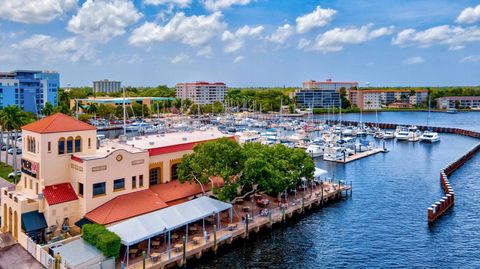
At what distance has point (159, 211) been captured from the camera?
4219cm

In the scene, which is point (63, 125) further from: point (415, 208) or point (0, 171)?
point (415, 208)

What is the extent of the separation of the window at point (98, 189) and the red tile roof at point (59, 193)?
1992mm

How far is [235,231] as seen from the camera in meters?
45.4

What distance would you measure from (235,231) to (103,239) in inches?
589

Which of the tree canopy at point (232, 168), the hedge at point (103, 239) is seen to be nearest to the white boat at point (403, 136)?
the tree canopy at point (232, 168)

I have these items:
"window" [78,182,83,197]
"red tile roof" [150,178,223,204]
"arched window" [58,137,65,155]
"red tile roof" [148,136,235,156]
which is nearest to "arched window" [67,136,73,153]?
"arched window" [58,137,65,155]

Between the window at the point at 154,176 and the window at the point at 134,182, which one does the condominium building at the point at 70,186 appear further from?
the window at the point at 154,176

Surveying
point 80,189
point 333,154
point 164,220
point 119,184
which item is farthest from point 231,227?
point 333,154

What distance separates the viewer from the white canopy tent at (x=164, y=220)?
124ft

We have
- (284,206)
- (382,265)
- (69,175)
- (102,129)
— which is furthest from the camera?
(102,129)

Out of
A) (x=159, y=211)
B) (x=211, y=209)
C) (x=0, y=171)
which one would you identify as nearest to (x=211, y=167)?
(x=211, y=209)

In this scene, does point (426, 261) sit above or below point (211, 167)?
below

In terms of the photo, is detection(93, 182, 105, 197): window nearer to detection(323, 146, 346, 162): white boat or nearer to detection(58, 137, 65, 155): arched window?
detection(58, 137, 65, 155): arched window

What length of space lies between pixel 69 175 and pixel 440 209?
45.3m
